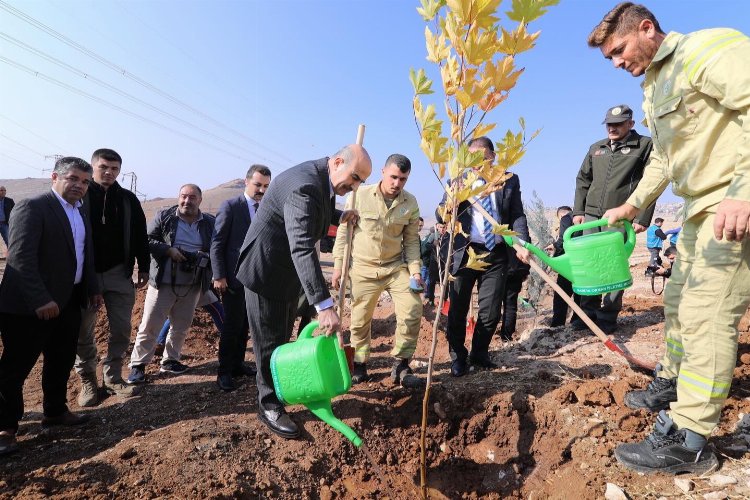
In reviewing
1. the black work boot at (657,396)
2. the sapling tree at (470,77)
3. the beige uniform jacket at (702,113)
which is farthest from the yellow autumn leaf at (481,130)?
the black work boot at (657,396)

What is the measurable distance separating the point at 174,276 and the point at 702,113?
13.1 ft

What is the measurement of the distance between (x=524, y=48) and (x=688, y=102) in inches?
34.6

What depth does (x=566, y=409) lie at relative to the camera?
2680mm

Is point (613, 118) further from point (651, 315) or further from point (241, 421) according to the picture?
point (241, 421)

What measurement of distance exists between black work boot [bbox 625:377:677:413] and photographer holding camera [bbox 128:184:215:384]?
3651 millimetres

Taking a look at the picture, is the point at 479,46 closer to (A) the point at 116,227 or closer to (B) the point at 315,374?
(B) the point at 315,374

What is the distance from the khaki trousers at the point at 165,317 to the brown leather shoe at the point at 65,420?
30.9 inches

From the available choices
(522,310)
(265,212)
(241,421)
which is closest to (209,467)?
(241,421)

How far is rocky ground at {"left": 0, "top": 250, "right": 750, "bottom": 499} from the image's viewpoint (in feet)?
6.68

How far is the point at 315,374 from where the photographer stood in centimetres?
196

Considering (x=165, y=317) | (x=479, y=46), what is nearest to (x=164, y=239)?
(x=165, y=317)

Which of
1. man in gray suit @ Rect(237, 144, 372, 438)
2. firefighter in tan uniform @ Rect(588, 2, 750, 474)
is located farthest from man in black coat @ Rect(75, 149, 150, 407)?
firefighter in tan uniform @ Rect(588, 2, 750, 474)

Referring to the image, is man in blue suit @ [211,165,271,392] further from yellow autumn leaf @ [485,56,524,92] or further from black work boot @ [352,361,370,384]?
yellow autumn leaf @ [485,56,524,92]

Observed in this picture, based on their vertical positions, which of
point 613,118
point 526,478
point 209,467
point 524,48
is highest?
point 613,118
